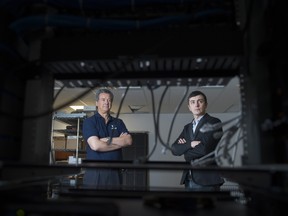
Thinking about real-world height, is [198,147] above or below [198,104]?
below

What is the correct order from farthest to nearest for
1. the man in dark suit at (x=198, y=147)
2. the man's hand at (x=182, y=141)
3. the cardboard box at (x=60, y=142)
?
the cardboard box at (x=60, y=142) → the man's hand at (x=182, y=141) → the man in dark suit at (x=198, y=147)

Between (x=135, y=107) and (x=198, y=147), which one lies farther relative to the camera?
(x=135, y=107)

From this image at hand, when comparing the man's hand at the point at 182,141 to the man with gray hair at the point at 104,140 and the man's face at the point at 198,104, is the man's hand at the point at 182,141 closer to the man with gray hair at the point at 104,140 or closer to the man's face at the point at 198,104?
the man's face at the point at 198,104

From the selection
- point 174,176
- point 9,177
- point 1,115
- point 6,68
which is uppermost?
point 6,68

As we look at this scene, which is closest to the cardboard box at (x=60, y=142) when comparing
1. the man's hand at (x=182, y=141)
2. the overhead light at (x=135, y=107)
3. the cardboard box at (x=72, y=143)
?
the cardboard box at (x=72, y=143)

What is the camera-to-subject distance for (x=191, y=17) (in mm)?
780

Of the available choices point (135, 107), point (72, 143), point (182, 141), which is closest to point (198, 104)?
point (182, 141)

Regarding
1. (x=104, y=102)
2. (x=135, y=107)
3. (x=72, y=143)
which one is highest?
(x=135, y=107)

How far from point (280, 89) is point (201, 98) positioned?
926mm

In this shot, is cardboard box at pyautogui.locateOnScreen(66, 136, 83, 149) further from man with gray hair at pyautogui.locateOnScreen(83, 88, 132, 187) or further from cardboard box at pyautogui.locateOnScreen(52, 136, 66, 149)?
man with gray hair at pyautogui.locateOnScreen(83, 88, 132, 187)

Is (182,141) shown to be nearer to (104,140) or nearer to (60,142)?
(104,140)

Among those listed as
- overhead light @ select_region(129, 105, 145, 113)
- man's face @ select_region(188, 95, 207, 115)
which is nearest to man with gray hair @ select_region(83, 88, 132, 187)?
man's face @ select_region(188, 95, 207, 115)

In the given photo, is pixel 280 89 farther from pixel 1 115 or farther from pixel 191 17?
pixel 1 115

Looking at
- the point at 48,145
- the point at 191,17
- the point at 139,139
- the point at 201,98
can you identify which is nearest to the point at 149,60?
the point at 191,17
